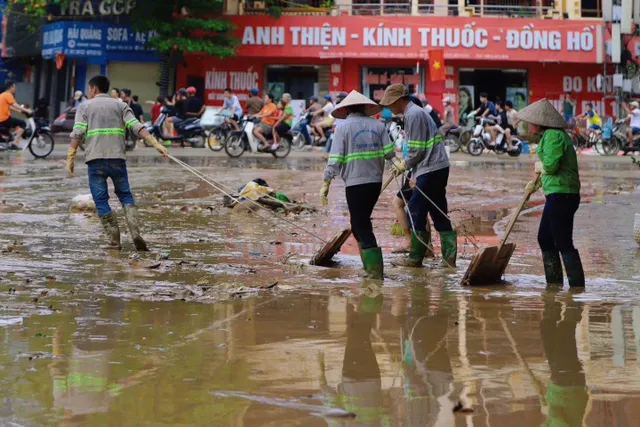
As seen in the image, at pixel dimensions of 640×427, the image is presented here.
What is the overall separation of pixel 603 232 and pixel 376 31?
26.6m

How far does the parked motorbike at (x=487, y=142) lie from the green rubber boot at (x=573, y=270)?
21.4m

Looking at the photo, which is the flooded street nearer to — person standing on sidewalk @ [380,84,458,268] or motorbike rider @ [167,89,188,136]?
person standing on sidewalk @ [380,84,458,268]

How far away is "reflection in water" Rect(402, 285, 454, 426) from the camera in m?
4.64

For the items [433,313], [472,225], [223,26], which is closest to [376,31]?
[223,26]

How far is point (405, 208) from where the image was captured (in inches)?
398

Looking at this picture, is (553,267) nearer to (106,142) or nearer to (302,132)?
(106,142)

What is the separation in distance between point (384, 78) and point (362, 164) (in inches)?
1212

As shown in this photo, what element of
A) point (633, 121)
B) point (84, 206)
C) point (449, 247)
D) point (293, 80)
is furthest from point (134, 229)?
point (293, 80)

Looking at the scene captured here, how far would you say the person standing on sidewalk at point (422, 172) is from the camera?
9250 millimetres

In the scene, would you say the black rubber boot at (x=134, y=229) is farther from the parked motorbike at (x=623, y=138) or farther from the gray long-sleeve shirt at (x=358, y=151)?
the parked motorbike at (x=623, y=138)

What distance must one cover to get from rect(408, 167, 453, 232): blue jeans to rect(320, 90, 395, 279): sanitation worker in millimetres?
775

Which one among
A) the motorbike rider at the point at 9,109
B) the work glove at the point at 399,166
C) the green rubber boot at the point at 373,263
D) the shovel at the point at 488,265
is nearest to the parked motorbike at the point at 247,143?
the motorbike rider at the point at 9,109

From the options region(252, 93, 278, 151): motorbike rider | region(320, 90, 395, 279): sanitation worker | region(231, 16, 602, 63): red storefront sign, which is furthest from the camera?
region(231, 16, 602, 63): red storefront sign

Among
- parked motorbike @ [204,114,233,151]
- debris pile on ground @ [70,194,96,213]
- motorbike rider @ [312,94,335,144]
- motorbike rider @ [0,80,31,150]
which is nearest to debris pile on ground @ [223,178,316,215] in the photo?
debris pile on ground @ [70,194,96,213]
